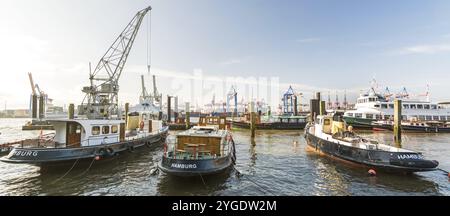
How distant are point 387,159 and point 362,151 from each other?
1677 mm

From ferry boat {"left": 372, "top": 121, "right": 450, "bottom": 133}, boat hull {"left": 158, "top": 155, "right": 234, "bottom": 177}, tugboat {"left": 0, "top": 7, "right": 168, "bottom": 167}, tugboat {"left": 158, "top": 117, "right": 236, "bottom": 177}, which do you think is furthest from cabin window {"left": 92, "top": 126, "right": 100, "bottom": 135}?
ferry boat {"left": 372, "top": 121, "right": 450, "bottom": 133}

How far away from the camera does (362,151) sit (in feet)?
56.7

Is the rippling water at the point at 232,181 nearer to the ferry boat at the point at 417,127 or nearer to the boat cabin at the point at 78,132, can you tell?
the boat cabin at the point at 78,132

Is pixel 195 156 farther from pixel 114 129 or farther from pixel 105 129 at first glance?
pixel 114 129

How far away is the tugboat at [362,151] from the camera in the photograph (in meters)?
15.2

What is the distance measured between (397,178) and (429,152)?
13594mm

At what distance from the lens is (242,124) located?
177 ft

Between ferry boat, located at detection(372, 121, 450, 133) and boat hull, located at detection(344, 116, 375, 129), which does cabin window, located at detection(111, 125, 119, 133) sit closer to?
boat hull, located at detection(344, 116, 375, 129)

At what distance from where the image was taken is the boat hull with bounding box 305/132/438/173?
1495 cm

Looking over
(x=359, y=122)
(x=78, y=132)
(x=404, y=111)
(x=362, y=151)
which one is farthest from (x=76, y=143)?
(x=404, y=111)

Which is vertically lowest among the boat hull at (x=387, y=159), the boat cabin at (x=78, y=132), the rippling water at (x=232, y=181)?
the rippling water at (x=232, y=181)

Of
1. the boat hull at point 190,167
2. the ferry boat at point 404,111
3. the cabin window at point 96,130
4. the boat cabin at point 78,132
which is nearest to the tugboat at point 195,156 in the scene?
the boat hull at point 190,167

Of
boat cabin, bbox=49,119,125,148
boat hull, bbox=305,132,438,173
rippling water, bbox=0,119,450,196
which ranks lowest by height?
rippling water, bbox=0,119,450,196

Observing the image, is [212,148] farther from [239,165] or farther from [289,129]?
[289,129]
